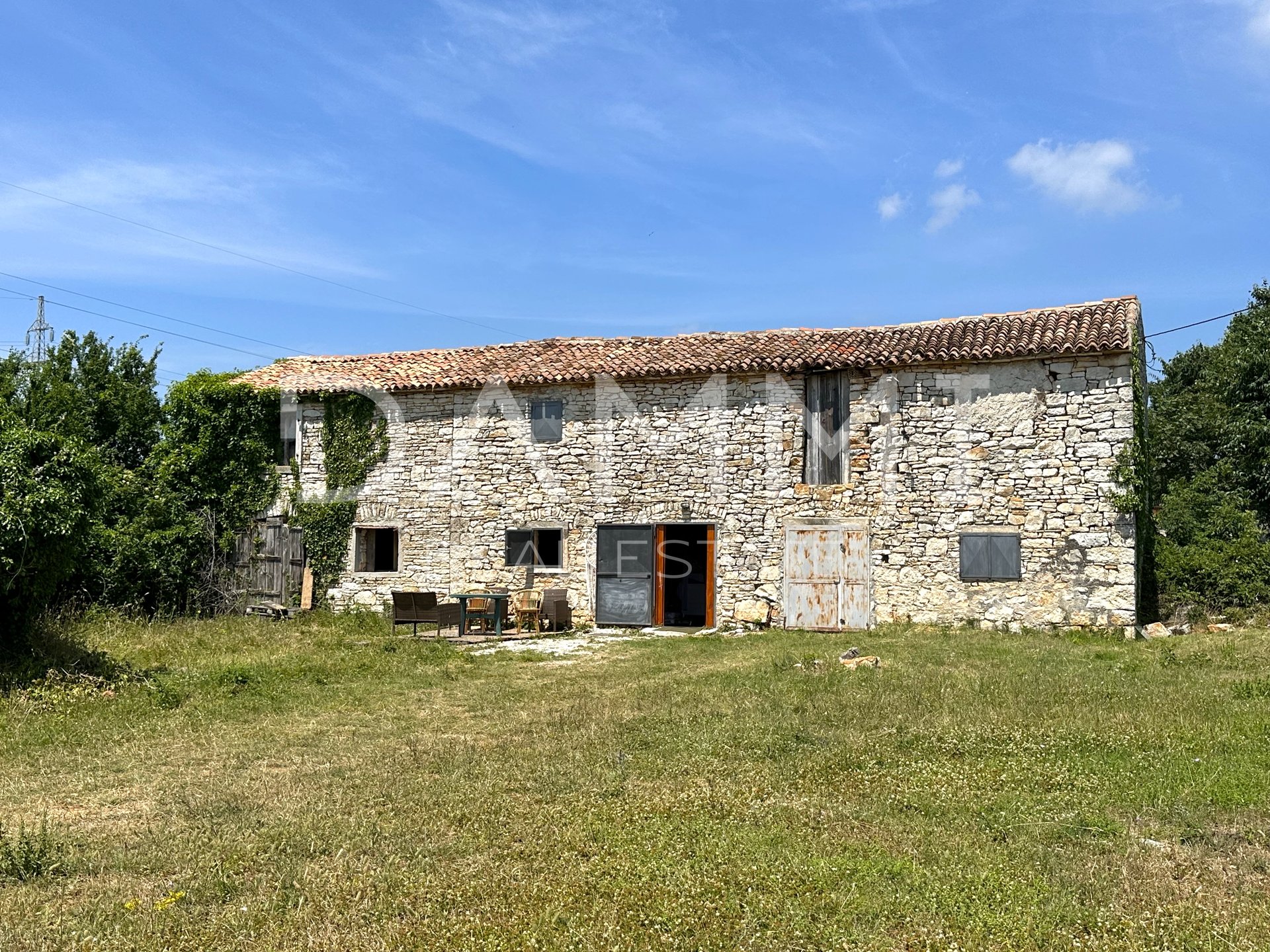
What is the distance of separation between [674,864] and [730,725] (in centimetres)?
351

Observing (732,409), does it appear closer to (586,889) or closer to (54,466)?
(54,466)

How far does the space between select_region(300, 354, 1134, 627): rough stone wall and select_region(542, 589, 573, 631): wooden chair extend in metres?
0.52

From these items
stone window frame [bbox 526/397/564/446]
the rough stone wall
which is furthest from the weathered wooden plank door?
stone window frame [bbox 526/397/564/446]

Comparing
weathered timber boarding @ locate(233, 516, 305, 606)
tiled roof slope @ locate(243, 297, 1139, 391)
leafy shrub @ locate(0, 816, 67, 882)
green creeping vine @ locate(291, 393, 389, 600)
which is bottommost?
leafy shrub @ locate(0, 816, 67, 882)

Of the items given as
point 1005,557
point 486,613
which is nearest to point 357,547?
point 486,613

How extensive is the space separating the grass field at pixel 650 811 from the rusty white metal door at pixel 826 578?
5993 millimetres

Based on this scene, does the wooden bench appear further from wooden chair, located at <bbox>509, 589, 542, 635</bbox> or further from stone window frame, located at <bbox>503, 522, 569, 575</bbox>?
stone window frame, located at <bbox>503, 522, 569, 575</bbox>

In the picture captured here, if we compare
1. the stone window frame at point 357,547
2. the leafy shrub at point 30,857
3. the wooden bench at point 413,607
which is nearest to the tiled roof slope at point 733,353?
the stone window frame at point 357,547

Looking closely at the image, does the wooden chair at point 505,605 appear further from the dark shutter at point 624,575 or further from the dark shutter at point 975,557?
the dark shutter at point 975,557

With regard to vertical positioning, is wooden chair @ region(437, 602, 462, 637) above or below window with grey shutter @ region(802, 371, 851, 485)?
below

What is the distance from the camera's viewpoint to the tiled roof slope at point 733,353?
17.0 meters

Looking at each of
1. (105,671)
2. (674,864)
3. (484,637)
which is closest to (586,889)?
(674,864)

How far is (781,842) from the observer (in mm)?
5527

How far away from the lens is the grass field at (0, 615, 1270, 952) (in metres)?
4.51
